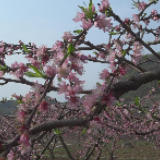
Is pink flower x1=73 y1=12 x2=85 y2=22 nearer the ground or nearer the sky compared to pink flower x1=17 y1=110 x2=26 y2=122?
nearer the sky

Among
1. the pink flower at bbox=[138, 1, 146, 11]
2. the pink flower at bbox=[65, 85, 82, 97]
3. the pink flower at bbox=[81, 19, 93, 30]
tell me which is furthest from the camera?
the pink flower at bbox=[138, 1, 146, 11]

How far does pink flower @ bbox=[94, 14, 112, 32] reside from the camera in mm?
1892

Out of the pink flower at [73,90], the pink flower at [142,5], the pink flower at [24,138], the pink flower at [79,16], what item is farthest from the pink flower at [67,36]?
the pink flower at [142,5]

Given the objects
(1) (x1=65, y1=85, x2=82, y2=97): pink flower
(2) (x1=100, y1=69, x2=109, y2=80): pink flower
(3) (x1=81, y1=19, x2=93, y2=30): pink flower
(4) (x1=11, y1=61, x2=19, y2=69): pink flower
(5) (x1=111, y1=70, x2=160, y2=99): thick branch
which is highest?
(3) (x1=81, y1=19, x2=93, y2=30): pink flower

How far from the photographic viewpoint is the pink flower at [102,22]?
1892 millimetres

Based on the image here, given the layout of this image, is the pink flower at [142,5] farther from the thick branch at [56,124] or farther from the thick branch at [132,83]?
the thick branch at [56,124]

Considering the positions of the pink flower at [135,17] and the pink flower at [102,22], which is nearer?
the pink flower at [102,22]

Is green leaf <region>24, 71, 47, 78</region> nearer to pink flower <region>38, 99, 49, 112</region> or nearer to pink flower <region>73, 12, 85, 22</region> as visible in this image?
pink flower <region>38, 99, 49, 112</region>

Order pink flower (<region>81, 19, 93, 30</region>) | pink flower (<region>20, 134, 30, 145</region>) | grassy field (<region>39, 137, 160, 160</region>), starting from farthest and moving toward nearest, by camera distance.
A: grassy field (<region>39, 137, 160, 160</region>) → pink flower (<region>81, 19, 93, 30</region>) → pink flower (<region>20, 134, 30, 145</region>)

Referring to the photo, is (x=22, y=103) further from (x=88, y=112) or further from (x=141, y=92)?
(x=141, y=92)

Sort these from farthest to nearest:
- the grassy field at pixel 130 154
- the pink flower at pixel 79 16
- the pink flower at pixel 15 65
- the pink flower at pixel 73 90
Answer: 1. the grassy field at pixel 130 154
2. the pink flower at pixel 79 16
3. the pink flower at pixel 15 65
4. the pink flower at pixel 73 90

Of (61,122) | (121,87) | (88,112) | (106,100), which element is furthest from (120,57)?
(61,122)

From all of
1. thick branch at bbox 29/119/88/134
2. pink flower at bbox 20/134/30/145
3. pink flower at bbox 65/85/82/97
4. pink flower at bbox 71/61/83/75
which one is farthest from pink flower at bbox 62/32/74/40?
pink flower at bbox 20/134/30/145

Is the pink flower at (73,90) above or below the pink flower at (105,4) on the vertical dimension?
below
